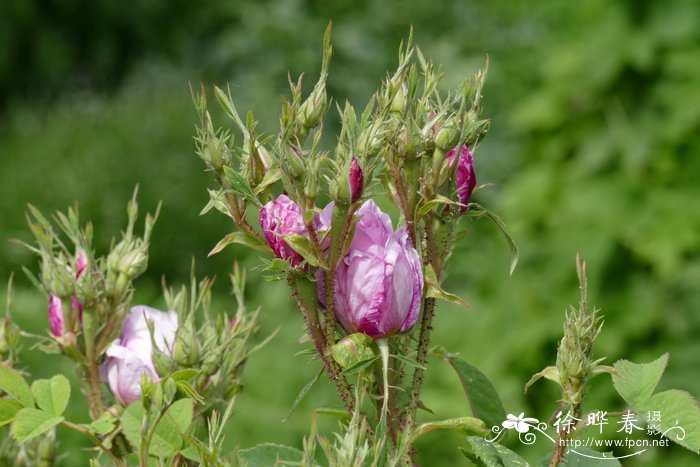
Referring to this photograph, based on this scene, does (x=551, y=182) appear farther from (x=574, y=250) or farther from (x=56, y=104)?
(x=56, y=104)

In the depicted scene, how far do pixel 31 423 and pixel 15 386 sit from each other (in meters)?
0.04

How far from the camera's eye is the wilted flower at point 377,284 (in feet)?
2.13

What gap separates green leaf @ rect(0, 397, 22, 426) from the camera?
719 mm

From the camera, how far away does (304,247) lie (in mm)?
626

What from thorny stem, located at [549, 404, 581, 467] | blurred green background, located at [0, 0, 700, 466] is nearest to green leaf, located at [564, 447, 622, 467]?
thorny stem, located at [549, 404, 581, 467]

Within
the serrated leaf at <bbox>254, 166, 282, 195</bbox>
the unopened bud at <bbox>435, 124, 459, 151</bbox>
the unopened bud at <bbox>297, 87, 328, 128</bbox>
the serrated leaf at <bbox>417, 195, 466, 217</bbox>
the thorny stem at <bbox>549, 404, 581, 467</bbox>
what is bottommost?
the thorny stem at <bbox>549, 404, 581, 467</bbox>

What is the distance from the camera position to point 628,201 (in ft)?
9.16

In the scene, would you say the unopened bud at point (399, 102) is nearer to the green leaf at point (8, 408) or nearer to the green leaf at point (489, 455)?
the green leaf at point (489, 455)

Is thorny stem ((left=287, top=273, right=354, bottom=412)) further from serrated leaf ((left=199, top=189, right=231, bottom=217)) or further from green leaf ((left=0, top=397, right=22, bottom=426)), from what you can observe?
green leaf ((left=0, top=397, right=22, bottom=426))

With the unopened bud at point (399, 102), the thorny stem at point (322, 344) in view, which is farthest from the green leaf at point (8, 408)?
the unopened bud at point (399, 102)

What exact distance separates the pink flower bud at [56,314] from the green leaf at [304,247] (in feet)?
0.71

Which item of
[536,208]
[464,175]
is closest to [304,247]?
[464,175]

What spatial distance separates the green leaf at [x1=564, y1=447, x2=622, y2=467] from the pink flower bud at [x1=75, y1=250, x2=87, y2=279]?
365 mm

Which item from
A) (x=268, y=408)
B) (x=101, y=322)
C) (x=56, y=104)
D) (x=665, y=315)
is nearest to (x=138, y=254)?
(x=101, y=322)
